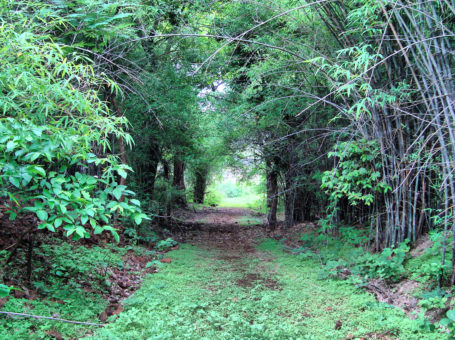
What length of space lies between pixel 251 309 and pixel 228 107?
4.91 metres

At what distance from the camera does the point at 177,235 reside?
642cm

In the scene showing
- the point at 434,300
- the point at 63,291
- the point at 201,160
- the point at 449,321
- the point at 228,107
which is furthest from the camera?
the point at 228,107

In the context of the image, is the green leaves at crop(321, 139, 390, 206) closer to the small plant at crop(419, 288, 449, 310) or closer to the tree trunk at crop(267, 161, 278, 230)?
the small plant at crop(419, 288, 449, 310)

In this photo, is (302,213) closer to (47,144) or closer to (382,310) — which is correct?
(382,310)

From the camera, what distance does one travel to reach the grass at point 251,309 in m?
2.26

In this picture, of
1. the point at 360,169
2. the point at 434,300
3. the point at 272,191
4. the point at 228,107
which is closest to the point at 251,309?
the point at 434,300

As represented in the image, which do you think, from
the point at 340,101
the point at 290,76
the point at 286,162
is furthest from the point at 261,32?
the point at 286,162

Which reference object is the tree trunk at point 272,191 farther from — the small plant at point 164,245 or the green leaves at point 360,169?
the green leaves at point 360,169

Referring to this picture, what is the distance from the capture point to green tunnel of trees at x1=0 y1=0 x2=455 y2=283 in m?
2.10

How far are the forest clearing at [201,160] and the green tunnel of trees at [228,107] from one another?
3 cm

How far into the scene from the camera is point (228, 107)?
6.92 metres

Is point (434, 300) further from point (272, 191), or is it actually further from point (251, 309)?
point (272, 191)

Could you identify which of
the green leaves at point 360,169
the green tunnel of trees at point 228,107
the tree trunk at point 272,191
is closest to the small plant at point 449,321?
the green tunnel of trees at point 228,107

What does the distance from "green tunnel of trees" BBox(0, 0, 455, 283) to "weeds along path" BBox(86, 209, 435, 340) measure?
2.47 feet
